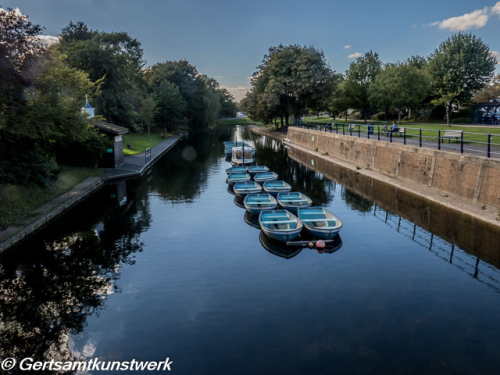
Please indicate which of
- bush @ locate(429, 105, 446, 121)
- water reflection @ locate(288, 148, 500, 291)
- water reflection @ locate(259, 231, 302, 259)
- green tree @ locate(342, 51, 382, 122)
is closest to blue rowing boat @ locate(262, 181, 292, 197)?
water reflection @ locate(288, 148, 500, 291)

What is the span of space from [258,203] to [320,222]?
517cm

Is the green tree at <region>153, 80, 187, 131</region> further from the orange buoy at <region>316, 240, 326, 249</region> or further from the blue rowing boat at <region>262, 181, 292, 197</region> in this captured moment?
the orange buoy at <region>316, 240, 326, 249</region>

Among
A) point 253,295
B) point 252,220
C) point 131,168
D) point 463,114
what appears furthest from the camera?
point 463,114

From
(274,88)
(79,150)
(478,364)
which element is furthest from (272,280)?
(274,88)

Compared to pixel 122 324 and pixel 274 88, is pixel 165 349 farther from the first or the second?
pixel 274 88

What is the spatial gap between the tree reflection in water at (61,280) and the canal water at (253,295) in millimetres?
60

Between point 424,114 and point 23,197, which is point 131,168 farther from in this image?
point 424,114

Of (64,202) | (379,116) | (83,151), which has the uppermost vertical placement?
(379,116)

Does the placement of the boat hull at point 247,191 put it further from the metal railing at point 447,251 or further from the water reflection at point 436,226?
the metal railing at point 447,251

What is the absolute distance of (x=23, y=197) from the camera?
21766 millimetres

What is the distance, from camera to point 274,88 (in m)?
74.4

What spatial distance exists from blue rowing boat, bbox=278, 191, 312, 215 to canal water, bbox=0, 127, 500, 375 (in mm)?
2343

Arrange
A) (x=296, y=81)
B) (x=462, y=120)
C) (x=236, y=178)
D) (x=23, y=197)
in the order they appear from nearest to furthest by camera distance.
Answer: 1. (x=23, y=197)
2. (x=236, y=178)
3. (x=462, y=120)
4. (x=296, y=81)

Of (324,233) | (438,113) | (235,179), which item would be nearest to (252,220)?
(324,233)
